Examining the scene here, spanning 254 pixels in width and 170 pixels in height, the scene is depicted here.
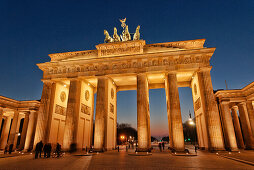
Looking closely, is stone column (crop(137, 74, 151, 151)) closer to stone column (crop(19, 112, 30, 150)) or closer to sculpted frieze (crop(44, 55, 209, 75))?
sculpted frieze (crop(44, 55, 209, 75))

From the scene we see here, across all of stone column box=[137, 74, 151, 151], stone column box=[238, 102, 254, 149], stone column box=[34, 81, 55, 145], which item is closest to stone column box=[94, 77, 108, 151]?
stone column box=[137, 74, 151, 151]

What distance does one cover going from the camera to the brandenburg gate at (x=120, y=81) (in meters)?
21.3

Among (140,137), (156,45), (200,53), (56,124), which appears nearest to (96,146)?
(140,137)

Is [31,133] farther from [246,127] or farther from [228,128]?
[246,127]

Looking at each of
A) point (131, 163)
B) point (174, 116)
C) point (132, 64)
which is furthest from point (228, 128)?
point (131, 163)

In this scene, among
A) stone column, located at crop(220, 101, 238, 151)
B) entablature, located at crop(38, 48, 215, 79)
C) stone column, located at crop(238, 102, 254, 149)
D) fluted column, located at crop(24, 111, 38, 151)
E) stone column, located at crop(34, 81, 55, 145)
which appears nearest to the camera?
stone column, located at crop(220, 101, 238, 151)

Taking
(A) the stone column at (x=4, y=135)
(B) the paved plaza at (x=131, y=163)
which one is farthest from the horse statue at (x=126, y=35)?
(A) the stone column at (x=4, y=135)

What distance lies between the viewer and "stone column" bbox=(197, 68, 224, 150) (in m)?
19.6

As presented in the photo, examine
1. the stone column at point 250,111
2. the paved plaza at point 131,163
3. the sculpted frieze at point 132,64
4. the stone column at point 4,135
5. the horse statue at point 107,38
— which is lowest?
the paved plaza at point 131,163

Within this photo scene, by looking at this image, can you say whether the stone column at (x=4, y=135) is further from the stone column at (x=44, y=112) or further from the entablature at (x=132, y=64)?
the entablature at (x=132, y=64)

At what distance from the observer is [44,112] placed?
24297mm

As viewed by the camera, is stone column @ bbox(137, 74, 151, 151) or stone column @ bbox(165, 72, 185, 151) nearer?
stone column @ bbox(165, 72, 185, 151)

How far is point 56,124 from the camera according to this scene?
1021 inches

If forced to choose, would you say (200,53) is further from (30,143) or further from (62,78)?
(30,143)
